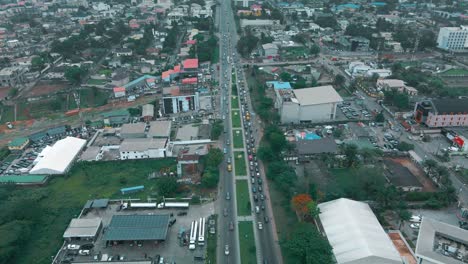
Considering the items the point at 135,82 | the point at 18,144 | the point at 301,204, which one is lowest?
the point at 18,144

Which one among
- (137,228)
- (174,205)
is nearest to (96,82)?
(174,205)

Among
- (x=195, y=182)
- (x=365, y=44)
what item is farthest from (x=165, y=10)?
(x=195, y=182)

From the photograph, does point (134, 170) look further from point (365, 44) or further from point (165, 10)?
point (165, 10)

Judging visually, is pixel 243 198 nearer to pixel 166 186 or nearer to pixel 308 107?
pixel 166 186

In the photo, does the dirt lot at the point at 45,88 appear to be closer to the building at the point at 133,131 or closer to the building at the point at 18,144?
the building at the point at 18,144

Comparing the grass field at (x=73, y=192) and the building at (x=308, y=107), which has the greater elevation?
the building at (x=308, y=107)

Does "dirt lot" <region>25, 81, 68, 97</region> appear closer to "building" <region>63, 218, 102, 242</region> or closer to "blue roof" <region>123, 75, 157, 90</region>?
"blue roof" <region>123, 75, 157, 90</region>

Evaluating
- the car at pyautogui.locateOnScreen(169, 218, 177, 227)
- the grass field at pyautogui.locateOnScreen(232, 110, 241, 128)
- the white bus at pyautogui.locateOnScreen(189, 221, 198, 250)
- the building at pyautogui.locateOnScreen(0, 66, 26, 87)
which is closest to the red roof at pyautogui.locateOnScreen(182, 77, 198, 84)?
the grass field at pyautogui.locateOnScreen(232, 110, 241, 128)

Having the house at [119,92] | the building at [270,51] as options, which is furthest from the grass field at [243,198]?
the building at [270,51]
